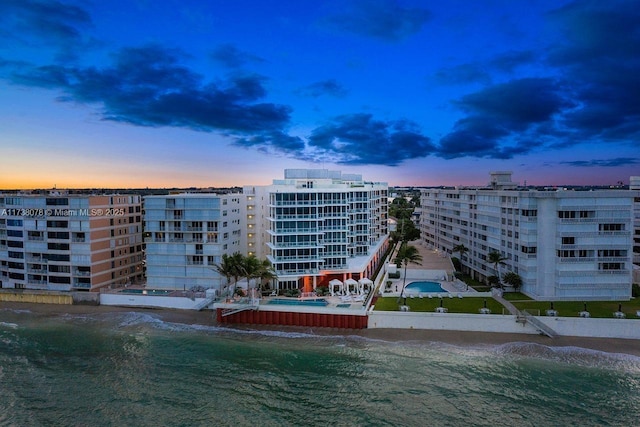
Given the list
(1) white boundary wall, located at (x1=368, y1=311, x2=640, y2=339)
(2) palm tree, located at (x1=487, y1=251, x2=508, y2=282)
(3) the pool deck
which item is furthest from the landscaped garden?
(3) the pool deck

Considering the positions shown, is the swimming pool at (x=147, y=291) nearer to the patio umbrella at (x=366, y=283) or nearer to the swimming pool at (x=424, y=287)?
the patio umbrella at (x=366, y=283)

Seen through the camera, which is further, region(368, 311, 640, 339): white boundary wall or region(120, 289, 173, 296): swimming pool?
region(120, 289, 173, 296): swimming pool

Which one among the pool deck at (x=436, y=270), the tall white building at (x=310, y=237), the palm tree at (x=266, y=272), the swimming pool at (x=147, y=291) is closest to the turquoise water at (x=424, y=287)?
the pool deck at (x=436, y=270)

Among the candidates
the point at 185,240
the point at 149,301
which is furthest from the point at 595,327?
the point at 149,301

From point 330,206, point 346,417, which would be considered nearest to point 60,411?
point 346,417

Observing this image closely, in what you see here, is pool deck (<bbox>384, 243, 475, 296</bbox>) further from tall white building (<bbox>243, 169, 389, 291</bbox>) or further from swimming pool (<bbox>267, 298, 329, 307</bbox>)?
swimming pool (<bbox>267, 298, 329, 307</bbox>)

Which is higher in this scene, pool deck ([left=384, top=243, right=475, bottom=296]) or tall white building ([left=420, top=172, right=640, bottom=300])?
tall white building ([left=420, top=172, right=640, bottom=300])
